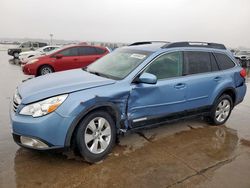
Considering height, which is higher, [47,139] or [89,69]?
[89,69]

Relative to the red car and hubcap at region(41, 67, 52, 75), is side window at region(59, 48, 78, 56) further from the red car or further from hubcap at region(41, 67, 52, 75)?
hubcap at region(41, 67, 52, 75)

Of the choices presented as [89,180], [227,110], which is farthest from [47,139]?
[227,110]

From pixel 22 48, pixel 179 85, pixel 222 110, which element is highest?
pixel 179 85

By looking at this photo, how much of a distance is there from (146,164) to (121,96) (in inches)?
39.8

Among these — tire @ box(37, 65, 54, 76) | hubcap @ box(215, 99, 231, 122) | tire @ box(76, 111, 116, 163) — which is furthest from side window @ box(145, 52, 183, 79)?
tire @ box(37, 65, 54, 76)

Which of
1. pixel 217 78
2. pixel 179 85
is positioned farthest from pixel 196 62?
pixel 179 85

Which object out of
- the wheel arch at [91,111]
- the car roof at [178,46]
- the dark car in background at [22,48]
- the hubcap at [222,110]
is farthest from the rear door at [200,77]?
the dark car in background at [22,48]

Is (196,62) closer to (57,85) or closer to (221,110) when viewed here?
(221,110)

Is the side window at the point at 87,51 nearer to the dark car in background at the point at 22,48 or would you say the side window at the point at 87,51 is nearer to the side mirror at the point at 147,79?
the side mirror at the point at 147,79

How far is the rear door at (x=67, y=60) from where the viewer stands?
389 inches

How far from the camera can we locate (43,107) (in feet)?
9.69

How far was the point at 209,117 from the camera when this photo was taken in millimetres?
5008

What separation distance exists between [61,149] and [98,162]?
58 cm

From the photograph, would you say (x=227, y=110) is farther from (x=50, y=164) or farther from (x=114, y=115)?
(x=50, y=164)
